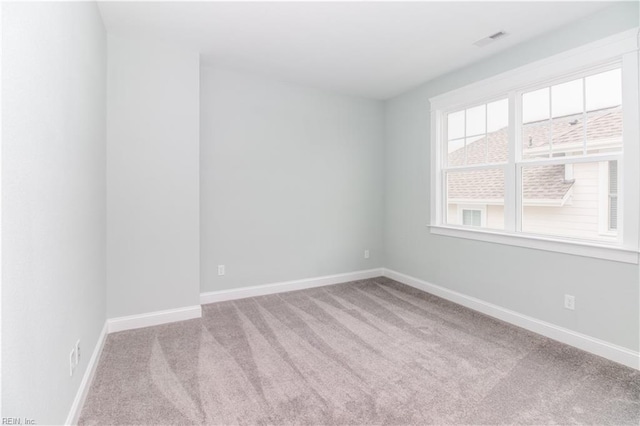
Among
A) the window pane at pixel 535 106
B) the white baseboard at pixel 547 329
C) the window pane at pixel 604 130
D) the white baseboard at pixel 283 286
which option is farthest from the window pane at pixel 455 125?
the white baseboard at pixel 283 286

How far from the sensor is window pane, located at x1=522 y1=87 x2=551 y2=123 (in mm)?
2914

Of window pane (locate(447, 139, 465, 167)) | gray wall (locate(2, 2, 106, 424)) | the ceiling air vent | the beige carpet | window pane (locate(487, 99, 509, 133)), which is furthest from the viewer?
window pane (locate(447, 139, 465, 167))

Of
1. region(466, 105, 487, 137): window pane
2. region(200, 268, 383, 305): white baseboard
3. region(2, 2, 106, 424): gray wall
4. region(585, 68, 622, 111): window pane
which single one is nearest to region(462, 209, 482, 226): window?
region(466, 105, 487, 137): window pane

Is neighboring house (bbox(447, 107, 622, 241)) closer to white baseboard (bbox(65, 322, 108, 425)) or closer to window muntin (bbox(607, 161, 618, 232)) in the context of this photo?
window muntin (bbox(607, 161, 618, 232))

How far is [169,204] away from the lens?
10.1 ft

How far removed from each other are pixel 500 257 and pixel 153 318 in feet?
11.7

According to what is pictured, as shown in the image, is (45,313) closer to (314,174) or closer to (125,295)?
(125,295)

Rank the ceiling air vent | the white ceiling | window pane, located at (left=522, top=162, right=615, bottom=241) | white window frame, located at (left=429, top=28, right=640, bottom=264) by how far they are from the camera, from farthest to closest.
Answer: the ceiling air vent → window pane, located at (left=522, top=162, right=615, bottom=241) → the white ceiling → white window frame, located at (left=429, top=28, right=640, bottom=264)

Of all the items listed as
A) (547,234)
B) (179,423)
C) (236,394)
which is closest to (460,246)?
(547,234)

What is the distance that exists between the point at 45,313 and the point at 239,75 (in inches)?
127

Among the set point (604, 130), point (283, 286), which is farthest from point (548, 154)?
point (283, 286)

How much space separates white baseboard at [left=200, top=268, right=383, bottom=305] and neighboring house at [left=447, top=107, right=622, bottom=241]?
1845mm

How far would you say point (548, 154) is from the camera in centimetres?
289

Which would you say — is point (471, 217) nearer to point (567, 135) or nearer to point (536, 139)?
point (536, 139)
